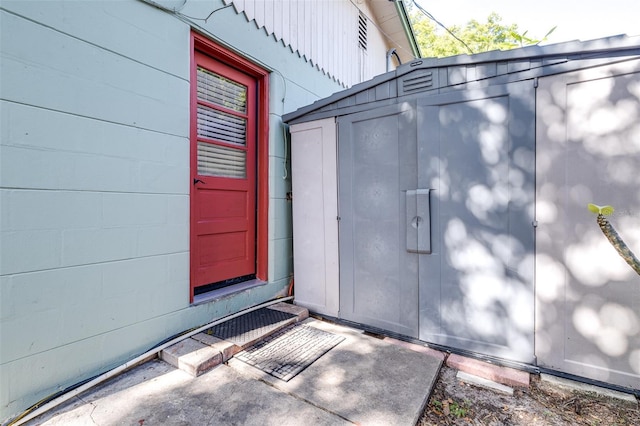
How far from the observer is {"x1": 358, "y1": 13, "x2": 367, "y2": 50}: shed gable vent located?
5.28 meters

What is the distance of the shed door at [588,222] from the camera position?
1713mm

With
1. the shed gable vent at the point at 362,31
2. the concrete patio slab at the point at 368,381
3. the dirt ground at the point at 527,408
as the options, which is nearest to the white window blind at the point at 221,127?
the concrete patio slab at the point at 368,381

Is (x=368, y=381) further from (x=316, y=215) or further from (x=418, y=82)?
(x=418, y=82)

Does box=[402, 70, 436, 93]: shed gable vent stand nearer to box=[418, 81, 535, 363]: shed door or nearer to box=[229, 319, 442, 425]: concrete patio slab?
box=[418, 81, 535, 363]: shed door

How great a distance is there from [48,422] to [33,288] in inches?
28.9

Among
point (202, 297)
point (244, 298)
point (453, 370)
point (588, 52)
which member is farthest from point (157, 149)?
point (588, 52)

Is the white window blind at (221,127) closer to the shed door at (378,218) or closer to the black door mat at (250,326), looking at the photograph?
the shed door at (378,218)

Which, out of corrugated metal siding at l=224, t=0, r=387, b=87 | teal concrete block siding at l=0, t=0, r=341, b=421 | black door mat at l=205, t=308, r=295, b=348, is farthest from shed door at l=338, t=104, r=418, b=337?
corrugated metal siding at l=224, t=0, r=387, b=87

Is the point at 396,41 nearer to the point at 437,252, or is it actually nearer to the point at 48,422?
the point at 437,252

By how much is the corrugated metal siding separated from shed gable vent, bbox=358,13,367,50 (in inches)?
4.7

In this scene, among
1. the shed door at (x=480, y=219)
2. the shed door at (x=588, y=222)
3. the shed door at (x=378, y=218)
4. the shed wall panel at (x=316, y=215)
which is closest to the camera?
the shed door at (x=588, y=222)

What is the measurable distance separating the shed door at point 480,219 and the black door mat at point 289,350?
0.86m

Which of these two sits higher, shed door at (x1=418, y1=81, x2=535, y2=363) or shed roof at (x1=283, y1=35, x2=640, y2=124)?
shed roof at (x1=283, y1=35, x2=640, y2=124)

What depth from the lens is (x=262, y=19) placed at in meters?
3.01
